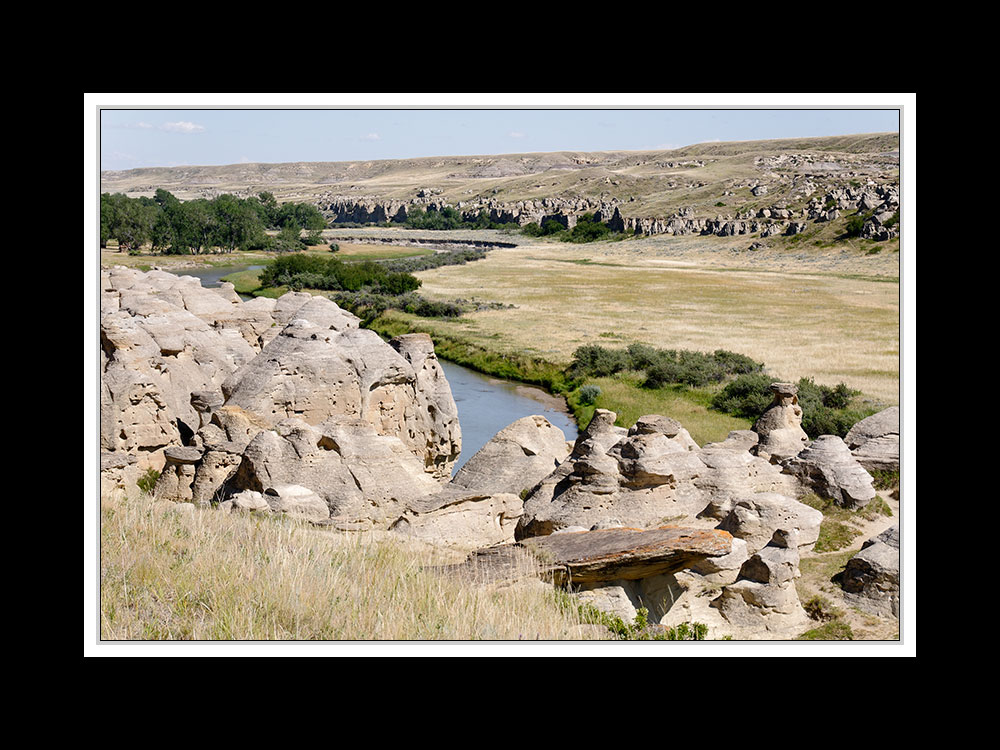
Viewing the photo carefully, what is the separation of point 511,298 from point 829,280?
20049 millimetres

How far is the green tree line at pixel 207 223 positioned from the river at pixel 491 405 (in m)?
2.96

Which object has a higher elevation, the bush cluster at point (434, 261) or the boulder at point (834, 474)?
the bush cluster at point (434, 261)

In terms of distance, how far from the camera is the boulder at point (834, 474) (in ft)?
51.5

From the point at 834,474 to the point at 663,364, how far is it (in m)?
19.4

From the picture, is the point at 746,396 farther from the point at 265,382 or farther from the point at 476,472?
the point at 265,382

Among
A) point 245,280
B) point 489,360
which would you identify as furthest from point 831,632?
point 245,280

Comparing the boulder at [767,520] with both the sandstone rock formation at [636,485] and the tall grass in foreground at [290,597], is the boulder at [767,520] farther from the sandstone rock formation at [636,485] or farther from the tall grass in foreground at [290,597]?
the tall grass in foreground at [290,597]

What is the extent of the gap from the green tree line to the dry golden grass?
34.0 ft

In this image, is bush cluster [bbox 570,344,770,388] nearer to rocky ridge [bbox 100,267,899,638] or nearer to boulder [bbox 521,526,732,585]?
rocky ridge [bbox 100,267,899,638]

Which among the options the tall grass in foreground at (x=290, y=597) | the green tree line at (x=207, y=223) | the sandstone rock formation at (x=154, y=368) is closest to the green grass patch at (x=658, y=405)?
the sandstone rock formation at (x=154, y=368)

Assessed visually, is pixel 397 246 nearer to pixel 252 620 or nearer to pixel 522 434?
pixel 522 434

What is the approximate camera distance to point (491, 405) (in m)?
34.8

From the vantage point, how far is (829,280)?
47719mm

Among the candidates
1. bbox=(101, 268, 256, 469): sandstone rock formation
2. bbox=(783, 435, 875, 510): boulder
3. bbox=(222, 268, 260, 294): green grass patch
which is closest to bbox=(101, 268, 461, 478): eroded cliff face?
bbox=(101, 268, 256, 469): sandstone rock formation
